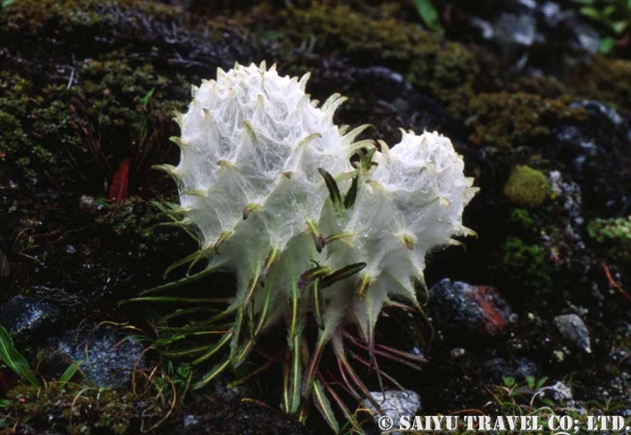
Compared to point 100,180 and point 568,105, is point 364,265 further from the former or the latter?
point 568,105

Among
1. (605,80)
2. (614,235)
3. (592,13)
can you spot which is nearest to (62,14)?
(614,235)

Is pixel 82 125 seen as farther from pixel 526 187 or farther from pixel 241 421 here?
pixel 526 187

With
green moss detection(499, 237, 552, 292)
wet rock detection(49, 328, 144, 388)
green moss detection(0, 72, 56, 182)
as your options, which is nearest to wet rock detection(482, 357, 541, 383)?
green moss detection(499, 237, 552, 292)

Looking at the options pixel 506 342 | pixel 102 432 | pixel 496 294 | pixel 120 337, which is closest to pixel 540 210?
pixel 496 294

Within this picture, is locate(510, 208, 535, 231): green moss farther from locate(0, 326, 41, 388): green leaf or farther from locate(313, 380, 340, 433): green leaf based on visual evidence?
locate(0, 326, 41, 388): green leaf

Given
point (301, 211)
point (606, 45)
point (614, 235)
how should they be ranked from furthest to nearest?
point (606, 45), point (614, 235), point (301, 211)
